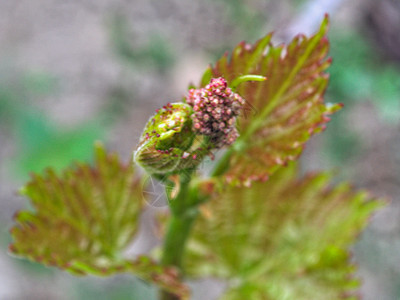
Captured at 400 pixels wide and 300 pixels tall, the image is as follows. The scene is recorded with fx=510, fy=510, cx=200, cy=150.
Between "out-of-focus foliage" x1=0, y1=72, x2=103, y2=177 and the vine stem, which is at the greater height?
"out-of-focus foliage" x1=0, y1=72, x2=103, y2=177

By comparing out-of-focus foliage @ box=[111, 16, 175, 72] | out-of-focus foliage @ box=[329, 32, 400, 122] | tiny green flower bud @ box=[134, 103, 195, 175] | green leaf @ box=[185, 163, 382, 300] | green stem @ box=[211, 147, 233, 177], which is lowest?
tiny green flower bud @ box=[134, 103, 195, 175]

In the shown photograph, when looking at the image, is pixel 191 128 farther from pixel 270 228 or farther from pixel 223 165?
pixel 270 228

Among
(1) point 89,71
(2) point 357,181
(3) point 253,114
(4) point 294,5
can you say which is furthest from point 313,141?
(3) point 253,114

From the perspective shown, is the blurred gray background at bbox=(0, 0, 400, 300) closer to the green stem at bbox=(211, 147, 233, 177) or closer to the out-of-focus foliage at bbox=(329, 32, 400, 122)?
the out-of-focus foliage at bbox=(329, 32, 400, 122)

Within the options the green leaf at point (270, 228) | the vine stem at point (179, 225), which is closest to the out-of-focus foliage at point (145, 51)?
the green leaf at point (270, 228)

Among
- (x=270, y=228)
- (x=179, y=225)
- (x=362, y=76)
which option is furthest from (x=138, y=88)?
(x=179, y=225)

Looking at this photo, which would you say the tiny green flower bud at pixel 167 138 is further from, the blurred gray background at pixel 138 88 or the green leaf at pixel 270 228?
the blurred gray background at pixel 138 88

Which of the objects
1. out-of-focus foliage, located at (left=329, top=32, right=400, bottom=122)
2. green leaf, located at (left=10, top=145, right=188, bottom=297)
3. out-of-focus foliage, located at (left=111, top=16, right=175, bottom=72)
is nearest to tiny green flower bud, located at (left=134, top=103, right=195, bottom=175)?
green leaf, located at (left=10, top=145, right=188, bottom=297)
